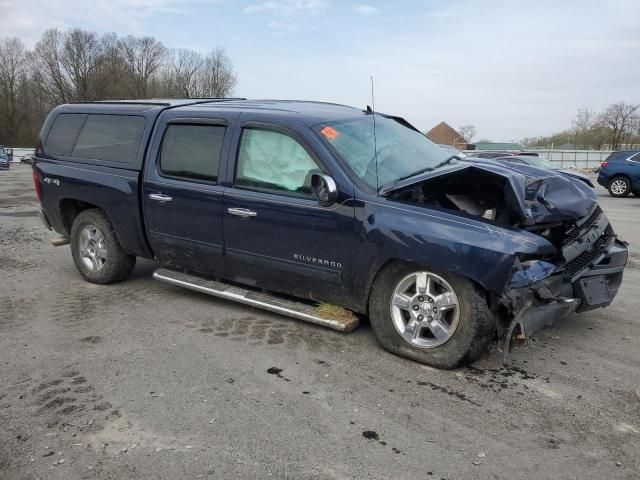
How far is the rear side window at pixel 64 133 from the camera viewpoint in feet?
19.5

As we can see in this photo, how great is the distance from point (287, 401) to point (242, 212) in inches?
68.1

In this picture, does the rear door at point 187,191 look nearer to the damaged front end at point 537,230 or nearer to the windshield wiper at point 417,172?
the windshield wiper at point 417,172

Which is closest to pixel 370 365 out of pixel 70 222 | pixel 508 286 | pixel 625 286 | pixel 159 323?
pixel 508 286

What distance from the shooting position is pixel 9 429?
120 inches

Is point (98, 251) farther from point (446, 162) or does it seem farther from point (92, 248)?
point (446, 162)

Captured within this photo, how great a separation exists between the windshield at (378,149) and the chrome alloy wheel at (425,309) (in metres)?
0.80

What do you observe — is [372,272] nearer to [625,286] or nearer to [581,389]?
[581,389]

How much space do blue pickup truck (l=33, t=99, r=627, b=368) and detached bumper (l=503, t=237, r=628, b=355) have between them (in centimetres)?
1

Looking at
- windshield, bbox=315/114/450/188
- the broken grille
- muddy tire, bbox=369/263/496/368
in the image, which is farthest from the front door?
the broken grille

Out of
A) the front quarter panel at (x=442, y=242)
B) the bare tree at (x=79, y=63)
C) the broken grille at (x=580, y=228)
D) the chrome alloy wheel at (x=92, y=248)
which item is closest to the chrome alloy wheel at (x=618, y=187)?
the broken grille at (x=580, y=228)

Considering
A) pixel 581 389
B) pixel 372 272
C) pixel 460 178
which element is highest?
pixel 460 178

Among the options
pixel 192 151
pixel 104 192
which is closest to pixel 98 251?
pixel 104 192

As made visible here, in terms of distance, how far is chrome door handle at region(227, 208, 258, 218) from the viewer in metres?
4.47

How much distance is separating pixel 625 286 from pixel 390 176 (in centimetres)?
329
